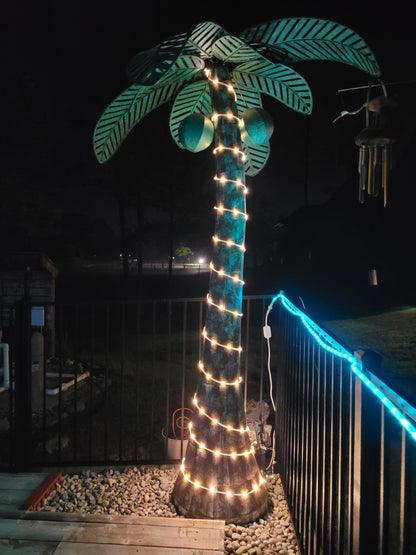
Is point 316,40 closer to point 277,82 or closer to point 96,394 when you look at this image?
point 277,82

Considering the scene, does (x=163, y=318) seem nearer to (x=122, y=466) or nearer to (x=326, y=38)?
(x=122, y=466)

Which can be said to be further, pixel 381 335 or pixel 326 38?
pixel 381 335

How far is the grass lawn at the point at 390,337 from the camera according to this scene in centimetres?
678

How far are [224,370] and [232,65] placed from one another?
2610 mm

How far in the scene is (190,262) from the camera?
8469 cm

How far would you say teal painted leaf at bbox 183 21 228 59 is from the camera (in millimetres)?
2799

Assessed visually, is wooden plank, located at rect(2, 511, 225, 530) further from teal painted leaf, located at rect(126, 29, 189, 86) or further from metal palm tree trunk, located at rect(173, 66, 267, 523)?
teal painted leaf, located at rect(126, 29, 189, 86)

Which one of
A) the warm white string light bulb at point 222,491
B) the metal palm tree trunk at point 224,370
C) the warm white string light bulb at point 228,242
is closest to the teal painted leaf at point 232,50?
the metal palm tree trunk at point 224,370

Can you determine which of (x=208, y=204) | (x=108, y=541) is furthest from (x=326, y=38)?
(x=208, y=204)

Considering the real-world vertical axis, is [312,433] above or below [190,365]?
above

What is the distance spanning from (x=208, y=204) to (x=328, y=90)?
15160mm

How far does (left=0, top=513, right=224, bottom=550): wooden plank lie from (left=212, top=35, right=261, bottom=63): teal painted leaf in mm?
3235

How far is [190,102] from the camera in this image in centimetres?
374

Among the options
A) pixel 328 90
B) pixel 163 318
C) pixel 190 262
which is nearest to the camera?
pixel 328 90
